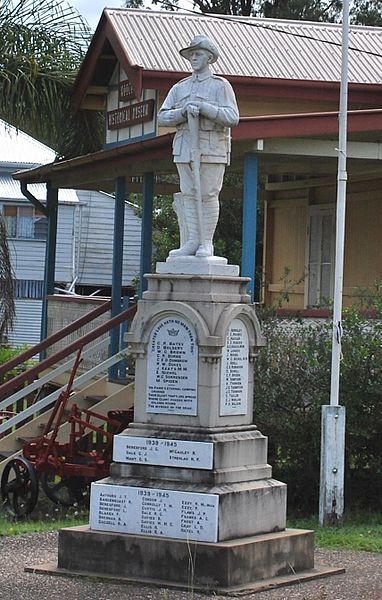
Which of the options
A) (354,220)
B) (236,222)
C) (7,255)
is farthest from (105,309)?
(236,222)

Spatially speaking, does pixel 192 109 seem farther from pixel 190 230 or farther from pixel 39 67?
pixel 39 67

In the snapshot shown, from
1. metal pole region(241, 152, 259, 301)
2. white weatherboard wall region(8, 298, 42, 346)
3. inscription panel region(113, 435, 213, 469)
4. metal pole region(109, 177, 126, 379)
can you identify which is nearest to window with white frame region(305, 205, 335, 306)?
metal pole region(109, 177, 126, 379)

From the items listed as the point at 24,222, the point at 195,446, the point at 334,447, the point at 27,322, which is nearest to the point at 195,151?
the point at 195,446

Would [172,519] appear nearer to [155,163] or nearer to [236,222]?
[155,163]

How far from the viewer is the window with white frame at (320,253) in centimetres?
2078

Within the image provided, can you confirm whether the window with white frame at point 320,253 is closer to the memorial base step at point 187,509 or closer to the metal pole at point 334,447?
the metal pole at point 334,447

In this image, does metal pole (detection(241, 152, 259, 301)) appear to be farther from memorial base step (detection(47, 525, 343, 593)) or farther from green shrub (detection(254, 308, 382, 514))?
memorial base step (detection(47, 525, 343, 593))

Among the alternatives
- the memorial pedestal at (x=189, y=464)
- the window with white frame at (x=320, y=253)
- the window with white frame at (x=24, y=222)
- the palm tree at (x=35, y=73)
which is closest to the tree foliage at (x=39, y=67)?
the palm tree at (x=35, y=73)

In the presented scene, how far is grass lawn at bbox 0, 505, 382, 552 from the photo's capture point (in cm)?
1236

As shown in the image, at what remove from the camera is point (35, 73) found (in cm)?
1906

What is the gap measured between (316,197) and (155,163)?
14.0ft

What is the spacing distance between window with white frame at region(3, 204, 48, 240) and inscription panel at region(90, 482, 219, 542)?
34.4m

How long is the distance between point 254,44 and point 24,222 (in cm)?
2608

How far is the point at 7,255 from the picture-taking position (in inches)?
749
